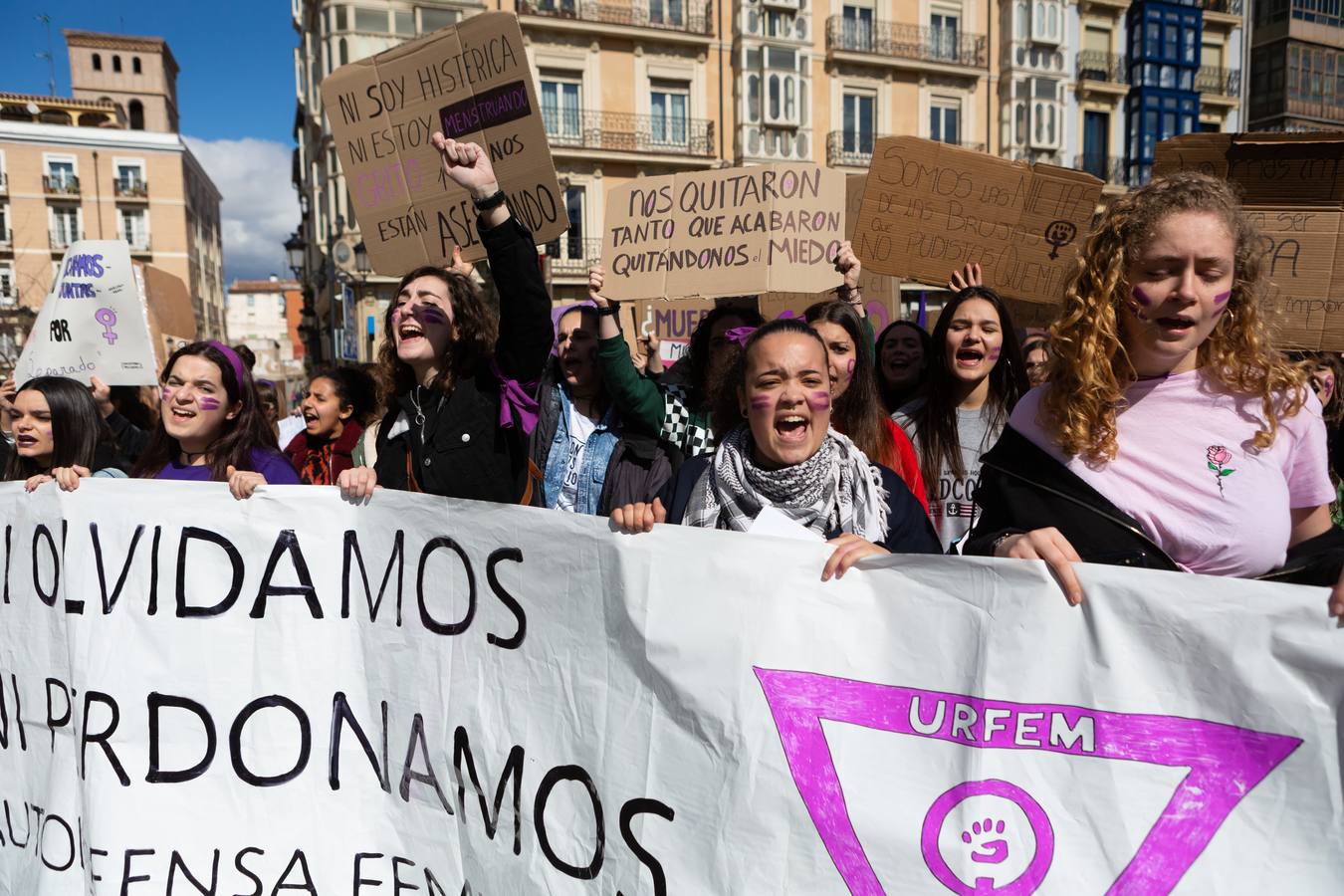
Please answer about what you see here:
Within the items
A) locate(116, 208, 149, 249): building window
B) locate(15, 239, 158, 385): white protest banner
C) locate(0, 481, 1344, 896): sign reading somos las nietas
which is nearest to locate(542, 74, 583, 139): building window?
locate(15, 239, 158, 385): white protest banner

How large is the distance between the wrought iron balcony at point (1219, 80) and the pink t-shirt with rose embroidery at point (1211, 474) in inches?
1317

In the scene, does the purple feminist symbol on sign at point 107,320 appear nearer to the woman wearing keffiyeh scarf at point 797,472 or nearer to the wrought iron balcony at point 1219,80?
the woman wearing keffiyeh scarf at point 797,472

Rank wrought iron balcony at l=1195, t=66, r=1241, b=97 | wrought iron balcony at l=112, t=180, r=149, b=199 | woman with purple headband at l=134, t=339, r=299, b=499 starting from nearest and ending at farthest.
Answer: woman with purple headband at l=134, t=339, r=299, b=499
wrought iron balcony at l=1195, t=66, r=1241, b=97
wrought iron balcony at l=112, t=180, r=149, b=199

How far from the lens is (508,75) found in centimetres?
327

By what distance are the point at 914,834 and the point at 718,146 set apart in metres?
24.5

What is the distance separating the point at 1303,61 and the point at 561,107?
2407 centimetres

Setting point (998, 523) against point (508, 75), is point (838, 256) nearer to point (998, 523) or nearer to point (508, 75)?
point (508, 75)

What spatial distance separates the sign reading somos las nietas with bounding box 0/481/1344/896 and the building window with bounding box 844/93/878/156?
2526cm

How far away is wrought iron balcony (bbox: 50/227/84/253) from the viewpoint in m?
43.0

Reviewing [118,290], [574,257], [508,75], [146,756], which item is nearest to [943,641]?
[146,756]

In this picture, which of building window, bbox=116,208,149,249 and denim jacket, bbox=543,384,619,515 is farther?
building window, bbox=116,208,149,249

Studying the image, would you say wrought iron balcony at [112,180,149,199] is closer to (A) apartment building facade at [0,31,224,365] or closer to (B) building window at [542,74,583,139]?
(A) apartment building facade at [0,31,224,365]

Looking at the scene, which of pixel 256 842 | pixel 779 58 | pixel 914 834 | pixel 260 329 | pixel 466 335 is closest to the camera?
pixel 914 834

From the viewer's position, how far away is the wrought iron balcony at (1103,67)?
2664 cm
